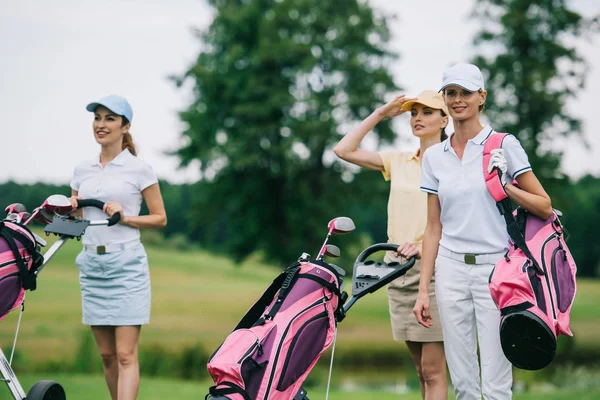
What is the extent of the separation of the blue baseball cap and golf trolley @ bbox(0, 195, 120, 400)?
0.58 metres

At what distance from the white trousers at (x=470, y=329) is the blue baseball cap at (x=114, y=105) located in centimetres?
215

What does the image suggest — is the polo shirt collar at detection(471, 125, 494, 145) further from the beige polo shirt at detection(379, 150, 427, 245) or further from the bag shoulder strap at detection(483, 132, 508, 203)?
the beige polo shirt at detection(379, 150, 427, 245)

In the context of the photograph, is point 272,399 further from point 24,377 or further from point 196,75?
point 196,75

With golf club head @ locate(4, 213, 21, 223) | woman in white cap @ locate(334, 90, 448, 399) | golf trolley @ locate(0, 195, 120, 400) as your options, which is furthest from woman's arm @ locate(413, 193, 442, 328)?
golf club head @ locate(4, 213, 21, 223)

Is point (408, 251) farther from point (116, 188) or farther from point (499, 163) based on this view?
point (116, 188)

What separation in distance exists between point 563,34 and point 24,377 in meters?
13.1

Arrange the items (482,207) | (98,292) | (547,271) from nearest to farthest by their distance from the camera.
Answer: (547,271)
(482,207)
(98,292)

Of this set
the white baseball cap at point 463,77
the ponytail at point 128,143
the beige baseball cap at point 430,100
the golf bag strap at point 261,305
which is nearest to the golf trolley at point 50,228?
the ponytail at point 128,143

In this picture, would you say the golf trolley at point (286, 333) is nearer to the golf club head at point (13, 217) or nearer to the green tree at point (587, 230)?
the golf club head at point (13, 217)

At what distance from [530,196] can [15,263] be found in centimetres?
257

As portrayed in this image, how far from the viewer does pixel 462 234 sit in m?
3.64

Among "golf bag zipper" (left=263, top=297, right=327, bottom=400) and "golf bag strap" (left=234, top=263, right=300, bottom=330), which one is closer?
"golf bag zipper" (left=263, top=297, right=327, bottom=400)

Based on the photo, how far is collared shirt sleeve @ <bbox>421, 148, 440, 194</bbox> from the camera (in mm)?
3828

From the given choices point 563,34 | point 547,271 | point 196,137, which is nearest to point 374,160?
point 547,271
